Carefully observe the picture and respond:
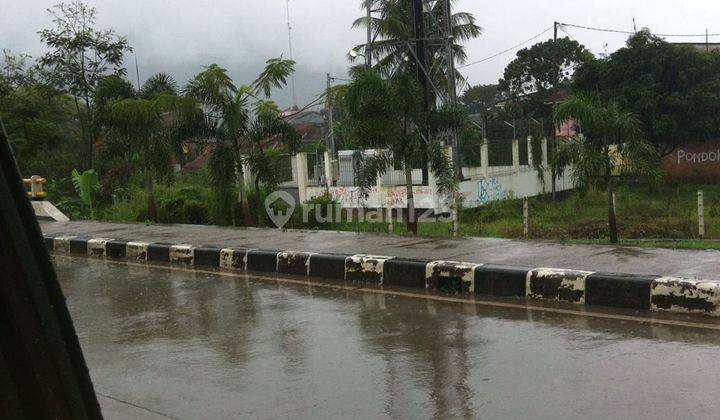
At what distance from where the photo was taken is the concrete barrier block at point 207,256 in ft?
37.1

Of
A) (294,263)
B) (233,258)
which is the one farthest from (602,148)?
(233,258)

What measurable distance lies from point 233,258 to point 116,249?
11.2 ft

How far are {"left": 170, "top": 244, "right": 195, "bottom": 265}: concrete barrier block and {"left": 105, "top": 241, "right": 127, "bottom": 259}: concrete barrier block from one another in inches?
60.8

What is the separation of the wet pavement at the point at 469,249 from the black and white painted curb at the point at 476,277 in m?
0.42

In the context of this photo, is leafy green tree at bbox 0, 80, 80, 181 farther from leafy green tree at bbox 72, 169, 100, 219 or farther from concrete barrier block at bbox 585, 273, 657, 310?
concrete barrier block at bbox 585, 273, 657, 310

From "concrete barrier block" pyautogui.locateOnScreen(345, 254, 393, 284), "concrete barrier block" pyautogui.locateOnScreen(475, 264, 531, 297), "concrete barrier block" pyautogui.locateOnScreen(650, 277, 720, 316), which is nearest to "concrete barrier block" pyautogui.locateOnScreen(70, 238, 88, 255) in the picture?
"concrete barrier block" pyautogui.locateOnScreen(345, 254, 393, 284)

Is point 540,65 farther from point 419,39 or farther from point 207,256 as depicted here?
point 207,256

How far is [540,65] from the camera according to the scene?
1895 inches

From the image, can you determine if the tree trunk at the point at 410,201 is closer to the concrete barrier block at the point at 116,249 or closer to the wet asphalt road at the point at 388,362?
the concrete barrier block at the point at 116,249

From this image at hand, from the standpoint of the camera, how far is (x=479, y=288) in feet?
25.9

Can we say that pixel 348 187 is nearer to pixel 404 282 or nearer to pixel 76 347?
pixel 404 282

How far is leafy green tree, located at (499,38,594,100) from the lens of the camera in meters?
47.4

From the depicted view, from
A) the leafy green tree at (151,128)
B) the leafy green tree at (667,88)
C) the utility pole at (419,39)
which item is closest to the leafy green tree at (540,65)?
the leafy green tree at (667,88)

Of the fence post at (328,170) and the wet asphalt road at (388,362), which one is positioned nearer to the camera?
the wet asphalt road at (388,362)
